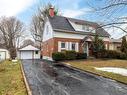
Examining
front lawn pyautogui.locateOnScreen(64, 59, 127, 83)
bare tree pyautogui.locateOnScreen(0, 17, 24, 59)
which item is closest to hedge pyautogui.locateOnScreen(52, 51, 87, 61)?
front lawn pyautogui.locateOnScreen(64, 59, 127, 83)

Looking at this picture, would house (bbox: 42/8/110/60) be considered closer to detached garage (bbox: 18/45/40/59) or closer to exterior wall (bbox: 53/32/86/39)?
exterior wall (bbox: 53/32/86/39)

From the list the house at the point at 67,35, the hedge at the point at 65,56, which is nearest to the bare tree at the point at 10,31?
the house at the point at 67,35

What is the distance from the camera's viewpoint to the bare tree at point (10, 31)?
5866 centimetres

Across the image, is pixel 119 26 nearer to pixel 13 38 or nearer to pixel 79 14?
pixel 79 14

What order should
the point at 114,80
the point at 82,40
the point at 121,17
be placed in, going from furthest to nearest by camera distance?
1. the point at 82,40
2. the point at 114,80
3. the point at 121,17

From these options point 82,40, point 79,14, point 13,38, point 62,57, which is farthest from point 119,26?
point 13,38

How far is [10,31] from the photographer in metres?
59.6

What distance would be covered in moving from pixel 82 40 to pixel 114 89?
21.7 m

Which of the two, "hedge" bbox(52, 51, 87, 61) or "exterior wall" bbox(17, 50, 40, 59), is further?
"exterior wall" bbox(17, 50, 40, 59)

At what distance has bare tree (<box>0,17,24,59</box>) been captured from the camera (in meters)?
58.7

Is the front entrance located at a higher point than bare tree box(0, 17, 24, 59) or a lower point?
lower

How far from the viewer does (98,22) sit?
10.3m

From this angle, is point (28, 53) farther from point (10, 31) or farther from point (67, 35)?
point (10, 31)

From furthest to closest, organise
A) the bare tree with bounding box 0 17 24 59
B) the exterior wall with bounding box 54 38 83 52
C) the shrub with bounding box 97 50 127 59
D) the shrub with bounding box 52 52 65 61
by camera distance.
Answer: the bare tree with bounding box 0 17 24 59
the shrub with bounding box 97 50 127 59
the exterior wall with bounding box 54 38 83 52
the shrub with bounding box 52 52 65 61
